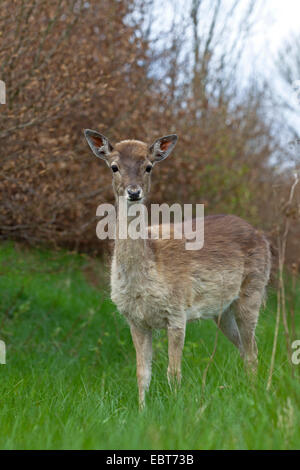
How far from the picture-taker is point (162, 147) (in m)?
5.89

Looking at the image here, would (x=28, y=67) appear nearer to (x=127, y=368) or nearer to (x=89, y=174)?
(x=89, y=174)

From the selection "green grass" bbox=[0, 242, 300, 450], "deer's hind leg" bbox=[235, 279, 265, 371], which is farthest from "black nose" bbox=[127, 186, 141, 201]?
"deer's hind leg" bbox=[235, 279, 265, 371]

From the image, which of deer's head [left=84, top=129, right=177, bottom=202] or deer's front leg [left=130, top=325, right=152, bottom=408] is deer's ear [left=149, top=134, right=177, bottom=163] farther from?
deer's front leg [left=130, top=325, right=152, bottom=408]

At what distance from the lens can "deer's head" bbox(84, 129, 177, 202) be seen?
5211 millimetres

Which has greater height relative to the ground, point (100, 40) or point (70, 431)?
point (100, 40)

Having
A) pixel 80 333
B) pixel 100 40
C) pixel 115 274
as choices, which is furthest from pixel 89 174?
pixel 115 274

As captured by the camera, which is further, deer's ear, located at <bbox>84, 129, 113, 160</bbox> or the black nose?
deer's ear, located at <bbox>84, 129, 113, 160</bbox>

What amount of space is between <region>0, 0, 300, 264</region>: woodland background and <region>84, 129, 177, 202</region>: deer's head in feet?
4.06

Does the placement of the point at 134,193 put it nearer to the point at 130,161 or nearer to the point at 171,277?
the point at 130,161

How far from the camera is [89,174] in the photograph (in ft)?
33.9

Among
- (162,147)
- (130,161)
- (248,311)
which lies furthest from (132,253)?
(248,311)

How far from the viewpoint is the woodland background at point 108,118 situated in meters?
7.54
